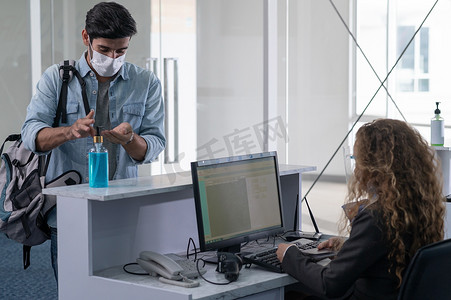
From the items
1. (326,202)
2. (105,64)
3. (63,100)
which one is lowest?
(326,202)

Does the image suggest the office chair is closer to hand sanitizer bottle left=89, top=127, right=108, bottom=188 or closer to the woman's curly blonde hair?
the woman's curly blonde hair

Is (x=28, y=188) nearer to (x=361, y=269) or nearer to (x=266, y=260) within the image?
(x=266, y=260)

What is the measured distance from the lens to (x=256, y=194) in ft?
8.72

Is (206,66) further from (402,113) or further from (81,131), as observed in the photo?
(81,131)

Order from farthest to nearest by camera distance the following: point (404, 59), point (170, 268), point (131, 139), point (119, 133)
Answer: point (404, 59) → point (131, 139) → point (119, 133) → point (170, 268)

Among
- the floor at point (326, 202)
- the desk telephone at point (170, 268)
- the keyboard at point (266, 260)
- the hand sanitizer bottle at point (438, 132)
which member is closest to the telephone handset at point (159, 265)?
the desk telephone at point (170, 268)

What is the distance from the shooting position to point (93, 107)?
2.76m

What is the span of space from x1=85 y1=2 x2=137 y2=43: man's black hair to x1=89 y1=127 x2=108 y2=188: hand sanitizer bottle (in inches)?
19.4

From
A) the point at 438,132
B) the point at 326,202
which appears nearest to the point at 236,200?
the point at 438,132

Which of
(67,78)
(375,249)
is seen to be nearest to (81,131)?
(67,78)

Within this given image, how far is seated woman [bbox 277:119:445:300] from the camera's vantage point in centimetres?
207

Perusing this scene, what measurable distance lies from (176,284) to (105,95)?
0.97 metres

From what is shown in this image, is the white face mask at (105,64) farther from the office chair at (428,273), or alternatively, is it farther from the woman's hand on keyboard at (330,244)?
the office chair at (428,273)

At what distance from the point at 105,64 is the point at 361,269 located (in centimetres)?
129
